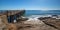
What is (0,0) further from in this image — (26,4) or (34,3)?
(34,3)

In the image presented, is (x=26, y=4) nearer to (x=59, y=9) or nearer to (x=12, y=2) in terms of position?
(x=12, y=2)

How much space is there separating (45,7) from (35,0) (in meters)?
1.47

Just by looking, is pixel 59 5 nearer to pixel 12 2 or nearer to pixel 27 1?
pixel 27 1

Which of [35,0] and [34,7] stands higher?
[35,0]

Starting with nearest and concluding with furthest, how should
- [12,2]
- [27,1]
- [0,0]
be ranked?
[0,0]
[12,2]
[27,1]

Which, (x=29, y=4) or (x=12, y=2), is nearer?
(x=12, y=2)

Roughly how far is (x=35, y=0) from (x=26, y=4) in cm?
108

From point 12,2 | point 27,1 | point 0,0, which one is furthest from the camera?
point 27,1

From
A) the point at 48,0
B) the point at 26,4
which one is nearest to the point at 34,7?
the point at 26,4

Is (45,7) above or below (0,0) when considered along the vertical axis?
below

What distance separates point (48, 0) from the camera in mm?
10211

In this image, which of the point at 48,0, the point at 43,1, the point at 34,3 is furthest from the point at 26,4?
the point at 48,0

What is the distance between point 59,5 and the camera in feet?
32.5

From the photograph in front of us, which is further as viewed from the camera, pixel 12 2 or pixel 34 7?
pixel 34 7
